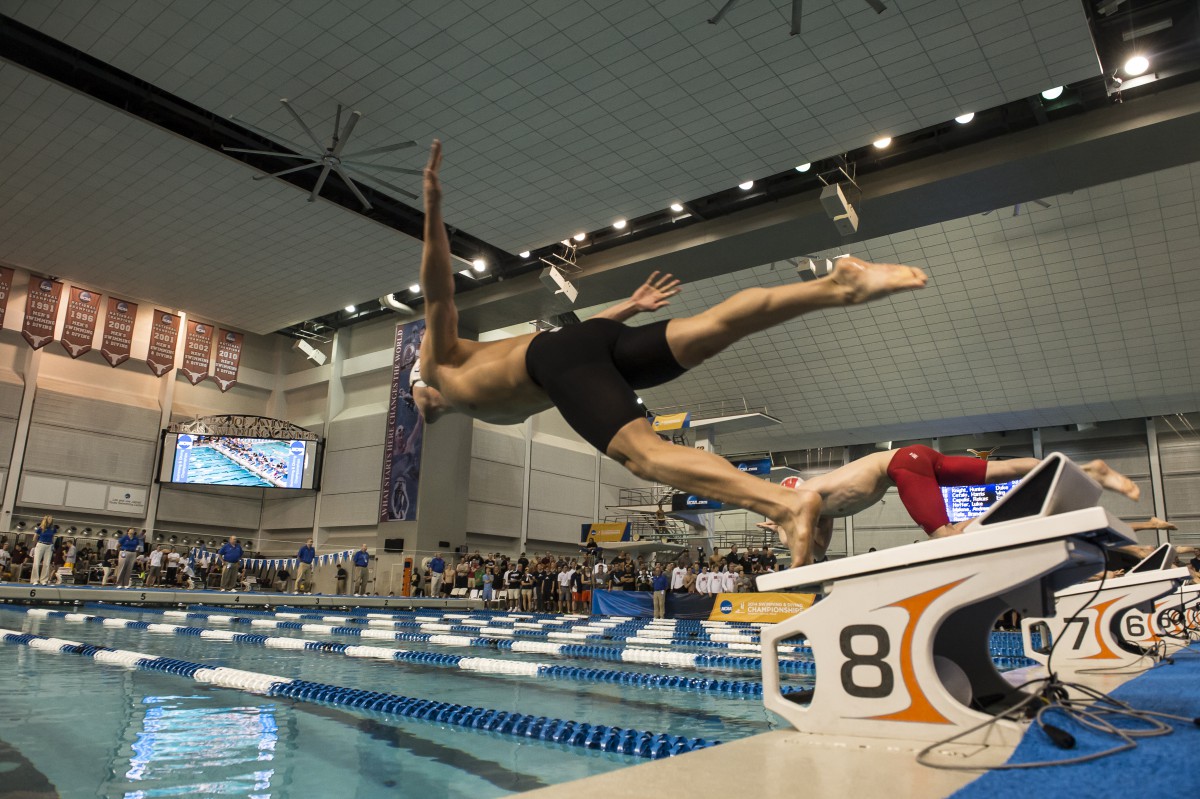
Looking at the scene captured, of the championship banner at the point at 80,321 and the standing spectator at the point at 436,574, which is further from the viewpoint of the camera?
the championship banner at the point at 80,321

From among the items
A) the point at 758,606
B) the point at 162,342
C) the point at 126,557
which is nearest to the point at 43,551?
the point at 126,557

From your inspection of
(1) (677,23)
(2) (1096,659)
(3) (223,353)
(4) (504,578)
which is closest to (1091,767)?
(2) (1096,659)

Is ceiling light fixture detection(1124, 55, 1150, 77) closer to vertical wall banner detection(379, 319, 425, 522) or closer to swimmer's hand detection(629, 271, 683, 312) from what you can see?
swimmer's hand detection(629, 271, 683, 312)

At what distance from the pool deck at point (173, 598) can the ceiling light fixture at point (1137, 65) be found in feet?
52.6

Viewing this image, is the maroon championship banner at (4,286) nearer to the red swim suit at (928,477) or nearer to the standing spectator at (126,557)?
the standing spectator at (126,557)

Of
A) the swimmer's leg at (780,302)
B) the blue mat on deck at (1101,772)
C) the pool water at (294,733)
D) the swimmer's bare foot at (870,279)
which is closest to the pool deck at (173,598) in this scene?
the pool water at (294,733)

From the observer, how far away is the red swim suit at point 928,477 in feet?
13.4

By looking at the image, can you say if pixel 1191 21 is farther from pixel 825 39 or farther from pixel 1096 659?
pixel 1096 659

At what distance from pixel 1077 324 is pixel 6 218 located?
963 inches

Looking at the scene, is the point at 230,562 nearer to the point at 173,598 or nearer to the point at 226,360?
the point at 173,598

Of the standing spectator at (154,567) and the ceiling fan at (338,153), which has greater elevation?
the ceiling fan at (338,153)

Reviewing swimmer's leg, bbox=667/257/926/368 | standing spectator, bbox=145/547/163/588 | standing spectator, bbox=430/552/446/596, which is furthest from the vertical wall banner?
swimmer's leg, bbox=667/257/926/368

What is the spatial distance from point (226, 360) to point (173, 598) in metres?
11.3

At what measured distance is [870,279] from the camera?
237 centimetres
